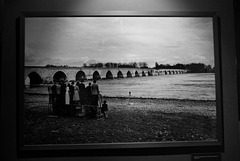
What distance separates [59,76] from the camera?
1.16 m

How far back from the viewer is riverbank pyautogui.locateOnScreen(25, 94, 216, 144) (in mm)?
1129

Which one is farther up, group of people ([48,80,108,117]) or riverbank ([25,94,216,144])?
group of people ([48,80,108,117])

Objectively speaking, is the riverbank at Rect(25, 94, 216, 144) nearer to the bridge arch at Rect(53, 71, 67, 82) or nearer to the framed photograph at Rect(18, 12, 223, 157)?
the framed photograph at Rect(18, 12, 223, 157)

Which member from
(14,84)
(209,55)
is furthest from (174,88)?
(14,84)

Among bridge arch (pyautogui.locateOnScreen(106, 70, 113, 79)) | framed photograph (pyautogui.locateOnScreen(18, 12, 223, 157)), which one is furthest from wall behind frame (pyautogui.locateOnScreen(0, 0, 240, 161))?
bridge arch (pyautogui.locateOnScreen(106, 70, 113, 79))

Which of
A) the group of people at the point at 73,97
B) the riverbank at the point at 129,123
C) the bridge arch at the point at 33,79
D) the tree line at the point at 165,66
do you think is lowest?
the riverbank at the point at 129,123

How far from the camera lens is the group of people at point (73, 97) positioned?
3.75ft

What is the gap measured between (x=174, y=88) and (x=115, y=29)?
0.43m

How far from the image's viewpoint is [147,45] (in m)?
1.18

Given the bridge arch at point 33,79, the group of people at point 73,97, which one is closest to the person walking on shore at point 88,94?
the group of people at point 73,97

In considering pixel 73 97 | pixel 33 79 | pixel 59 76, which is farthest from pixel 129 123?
pixel 33 79

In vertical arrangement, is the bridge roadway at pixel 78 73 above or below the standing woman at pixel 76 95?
above

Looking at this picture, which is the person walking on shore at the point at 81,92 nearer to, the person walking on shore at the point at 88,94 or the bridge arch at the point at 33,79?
the person walking on shore at the point at 88,94

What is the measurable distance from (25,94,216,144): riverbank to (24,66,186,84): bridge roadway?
0.31ft
